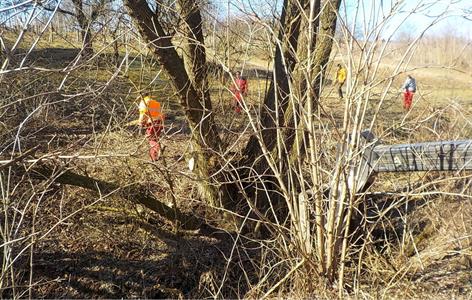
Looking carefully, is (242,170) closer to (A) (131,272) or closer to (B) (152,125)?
(B) (152,125)

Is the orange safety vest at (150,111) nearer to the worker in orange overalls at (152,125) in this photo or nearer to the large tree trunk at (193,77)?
the worker in orange overalls at (152,125)

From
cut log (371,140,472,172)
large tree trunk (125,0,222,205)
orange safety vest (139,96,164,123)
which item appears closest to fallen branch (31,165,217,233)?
large tree trunk (125,0,222,205)

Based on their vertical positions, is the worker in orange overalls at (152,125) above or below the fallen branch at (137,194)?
above

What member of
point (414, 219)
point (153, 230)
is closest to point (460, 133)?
point (414, 219)

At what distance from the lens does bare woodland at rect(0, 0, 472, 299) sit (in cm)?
298

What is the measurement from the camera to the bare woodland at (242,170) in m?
2.98

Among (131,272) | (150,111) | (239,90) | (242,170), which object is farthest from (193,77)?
(131,272)

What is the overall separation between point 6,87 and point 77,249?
2.37 metres

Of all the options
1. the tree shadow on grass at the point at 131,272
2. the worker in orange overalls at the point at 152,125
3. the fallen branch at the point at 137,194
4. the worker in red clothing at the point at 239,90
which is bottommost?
the tree shadow on grass at the point at 131,272

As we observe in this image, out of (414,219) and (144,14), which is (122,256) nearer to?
(144,14)

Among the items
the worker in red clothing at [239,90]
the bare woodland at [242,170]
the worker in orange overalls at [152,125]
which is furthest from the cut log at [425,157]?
the worker in orange overalls at [152,125]

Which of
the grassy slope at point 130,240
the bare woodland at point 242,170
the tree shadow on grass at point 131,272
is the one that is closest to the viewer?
the bare woodland at point 242,170

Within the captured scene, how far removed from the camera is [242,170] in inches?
227

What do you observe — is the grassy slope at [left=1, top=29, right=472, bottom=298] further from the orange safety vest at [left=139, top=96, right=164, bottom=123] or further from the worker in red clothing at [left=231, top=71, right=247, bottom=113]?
the worker in red clothing at [left=231, top=71, right=247, bottom=113]
